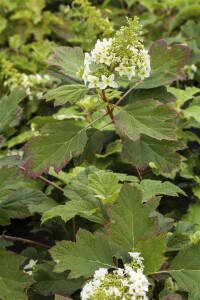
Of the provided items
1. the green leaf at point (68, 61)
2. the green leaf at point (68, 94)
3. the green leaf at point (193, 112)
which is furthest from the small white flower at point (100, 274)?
the green leaf at point (193, 112)

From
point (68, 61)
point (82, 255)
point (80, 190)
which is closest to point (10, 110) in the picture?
point (68, 61)

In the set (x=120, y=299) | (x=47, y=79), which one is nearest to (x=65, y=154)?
(x=120, y=299)

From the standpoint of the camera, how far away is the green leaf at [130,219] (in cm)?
118

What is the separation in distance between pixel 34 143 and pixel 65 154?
0.08 meters

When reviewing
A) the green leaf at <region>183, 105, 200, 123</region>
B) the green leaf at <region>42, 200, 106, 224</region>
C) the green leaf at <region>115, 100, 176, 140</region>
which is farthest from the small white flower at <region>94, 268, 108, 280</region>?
the green leaf at <region>183, 105, 200, 123</region>

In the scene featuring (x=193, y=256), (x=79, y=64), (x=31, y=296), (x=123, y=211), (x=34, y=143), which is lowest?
(x=31, y=296)

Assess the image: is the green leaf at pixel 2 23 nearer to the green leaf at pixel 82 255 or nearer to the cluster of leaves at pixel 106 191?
the cluster of leaves at pixel 106 191

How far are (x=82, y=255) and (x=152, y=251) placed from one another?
5.9 inches

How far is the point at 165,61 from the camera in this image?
148 centimetres

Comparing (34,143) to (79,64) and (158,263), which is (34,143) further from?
(158,263)

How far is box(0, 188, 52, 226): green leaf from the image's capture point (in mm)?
1437

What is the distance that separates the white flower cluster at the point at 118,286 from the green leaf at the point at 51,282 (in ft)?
0.93

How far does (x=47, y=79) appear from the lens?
2514 millimetres

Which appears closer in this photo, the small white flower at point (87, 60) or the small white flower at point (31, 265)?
the small white flower at point (87, 60)
